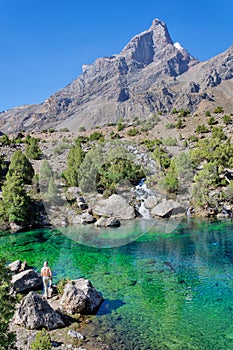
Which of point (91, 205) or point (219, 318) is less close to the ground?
point (91, 205)

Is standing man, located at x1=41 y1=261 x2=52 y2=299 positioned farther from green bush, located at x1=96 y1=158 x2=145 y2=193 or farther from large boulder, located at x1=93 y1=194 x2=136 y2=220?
green bush, located at x1=96 y1=158 x2=145 y2=193

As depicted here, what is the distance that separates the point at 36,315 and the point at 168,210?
87.5ft

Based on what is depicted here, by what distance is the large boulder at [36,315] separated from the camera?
12.7 m

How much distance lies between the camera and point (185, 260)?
21891mm

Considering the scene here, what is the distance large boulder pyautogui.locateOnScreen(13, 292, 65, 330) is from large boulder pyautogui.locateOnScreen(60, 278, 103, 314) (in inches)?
41.7

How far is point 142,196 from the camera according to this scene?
42.8 m

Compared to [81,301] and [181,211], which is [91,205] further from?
[81,301]

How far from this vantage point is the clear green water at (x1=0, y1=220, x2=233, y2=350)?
12.4m

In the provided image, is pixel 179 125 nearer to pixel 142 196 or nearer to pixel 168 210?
pixel 142 196

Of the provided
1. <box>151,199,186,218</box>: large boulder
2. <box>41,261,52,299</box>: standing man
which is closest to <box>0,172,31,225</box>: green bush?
<box>151,199,186,218</box>: large boulder

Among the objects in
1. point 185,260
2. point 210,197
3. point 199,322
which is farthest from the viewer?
point 210,197

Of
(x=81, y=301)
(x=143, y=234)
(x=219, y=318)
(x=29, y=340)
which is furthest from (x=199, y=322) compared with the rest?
(x=143, y=234)

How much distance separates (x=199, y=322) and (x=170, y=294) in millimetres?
3015

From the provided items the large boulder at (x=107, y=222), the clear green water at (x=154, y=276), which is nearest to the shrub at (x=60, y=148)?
the large boulder at (x=107, y=222)
